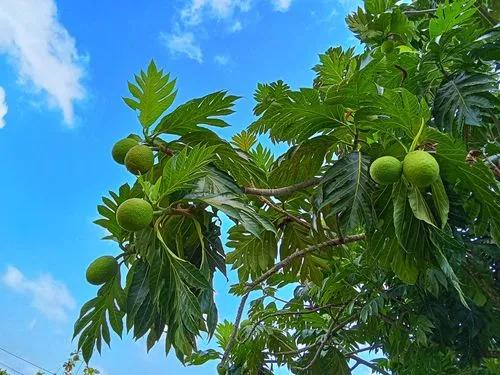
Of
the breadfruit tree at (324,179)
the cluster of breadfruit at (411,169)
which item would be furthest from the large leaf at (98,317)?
the cluster of breadfruit at (411,169)

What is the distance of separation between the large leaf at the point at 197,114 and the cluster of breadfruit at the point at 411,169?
47cm

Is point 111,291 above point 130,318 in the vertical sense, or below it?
above

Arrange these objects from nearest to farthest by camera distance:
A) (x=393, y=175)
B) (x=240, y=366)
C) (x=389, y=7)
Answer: (x=393, y=175), (x=389, y=7), (x=240, y=366)

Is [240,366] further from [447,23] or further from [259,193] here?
[447,23]

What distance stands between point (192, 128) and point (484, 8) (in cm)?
172

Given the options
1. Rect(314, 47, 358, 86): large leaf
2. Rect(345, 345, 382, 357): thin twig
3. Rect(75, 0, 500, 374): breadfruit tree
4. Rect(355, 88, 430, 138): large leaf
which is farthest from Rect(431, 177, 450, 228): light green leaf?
Rect(345, 345, 382, 357): thin twig

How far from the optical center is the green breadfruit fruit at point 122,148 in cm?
146

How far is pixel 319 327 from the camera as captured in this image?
3.26m

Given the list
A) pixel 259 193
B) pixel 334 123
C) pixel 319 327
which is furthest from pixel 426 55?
pixel 319 327

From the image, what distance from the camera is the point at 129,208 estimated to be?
1267 mm

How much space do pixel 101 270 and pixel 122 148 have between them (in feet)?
1.07

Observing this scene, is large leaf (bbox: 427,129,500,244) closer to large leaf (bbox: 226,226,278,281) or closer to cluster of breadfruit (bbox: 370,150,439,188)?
cluster of breadfruit (bbox: 370,150,439,188)

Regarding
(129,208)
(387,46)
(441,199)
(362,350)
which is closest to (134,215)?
(129,208)

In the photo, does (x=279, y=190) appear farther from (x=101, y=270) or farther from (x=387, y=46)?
(x=387, y=46)
